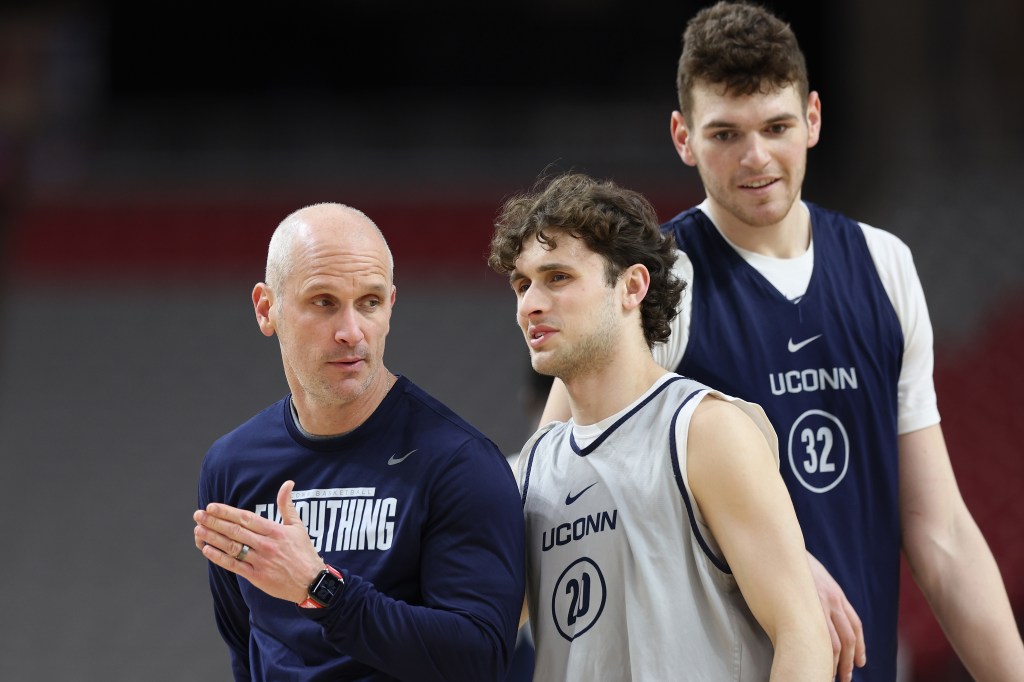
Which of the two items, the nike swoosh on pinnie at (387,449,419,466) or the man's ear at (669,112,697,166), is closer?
the nike swoosh on pinnie at (387,449,419,466)

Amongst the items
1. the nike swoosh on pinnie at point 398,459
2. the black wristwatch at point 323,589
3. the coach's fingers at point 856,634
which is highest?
the nike swoosh on pinnie at point 398,459

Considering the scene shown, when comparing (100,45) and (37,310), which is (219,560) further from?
(100,45)

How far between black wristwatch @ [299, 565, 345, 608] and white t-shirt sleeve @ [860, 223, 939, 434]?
1483 millimetres

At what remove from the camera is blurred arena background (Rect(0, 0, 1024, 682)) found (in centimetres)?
853

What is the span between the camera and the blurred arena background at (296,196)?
8531 millimetres

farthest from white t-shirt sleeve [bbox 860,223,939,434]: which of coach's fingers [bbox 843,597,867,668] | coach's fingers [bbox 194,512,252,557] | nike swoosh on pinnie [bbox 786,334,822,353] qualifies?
coach's fingers [bbox 194,512,252,557]

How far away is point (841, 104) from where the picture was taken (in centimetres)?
1024

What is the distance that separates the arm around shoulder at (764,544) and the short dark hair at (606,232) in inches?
16.1

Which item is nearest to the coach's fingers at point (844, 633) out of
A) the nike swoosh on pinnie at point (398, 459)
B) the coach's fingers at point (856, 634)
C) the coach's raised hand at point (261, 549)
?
the coach's fingers at point (856, 634)

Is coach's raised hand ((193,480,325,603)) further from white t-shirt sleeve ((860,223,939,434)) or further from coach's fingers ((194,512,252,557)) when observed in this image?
white t-shirt sleeve ((860,223,939,434))

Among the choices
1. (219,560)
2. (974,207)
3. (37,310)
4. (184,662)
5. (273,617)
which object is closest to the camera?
(219,560)

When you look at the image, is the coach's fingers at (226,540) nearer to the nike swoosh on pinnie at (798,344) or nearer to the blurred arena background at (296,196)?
the nike swoosh on pinnie at (798,344)

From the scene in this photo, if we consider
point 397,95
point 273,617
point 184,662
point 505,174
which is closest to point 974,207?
point 505,174

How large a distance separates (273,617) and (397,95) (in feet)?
29.4
